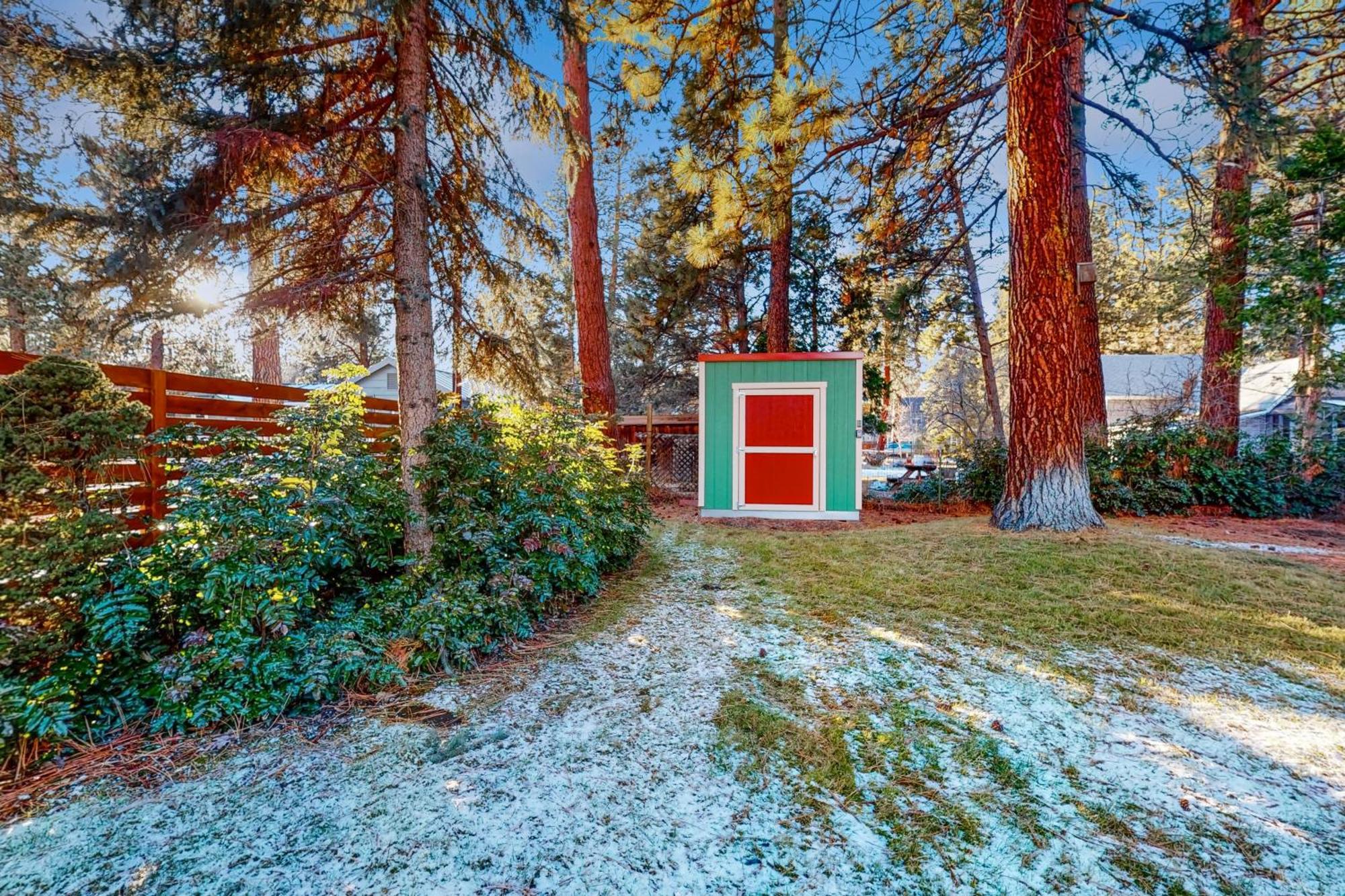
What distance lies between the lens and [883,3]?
512 centimetres

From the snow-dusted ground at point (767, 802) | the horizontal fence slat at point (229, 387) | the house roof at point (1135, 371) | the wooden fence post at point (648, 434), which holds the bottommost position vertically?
the snow-dusted ground at point (767, 802)

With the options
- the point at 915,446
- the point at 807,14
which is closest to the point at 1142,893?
the point at 807,14

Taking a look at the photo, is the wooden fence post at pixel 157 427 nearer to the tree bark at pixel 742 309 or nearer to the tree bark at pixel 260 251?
the tree bark at pixel 260 251

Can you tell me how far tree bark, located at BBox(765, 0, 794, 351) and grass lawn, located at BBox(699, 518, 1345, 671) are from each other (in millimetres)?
3955

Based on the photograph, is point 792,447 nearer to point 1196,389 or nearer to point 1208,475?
point 1208,475

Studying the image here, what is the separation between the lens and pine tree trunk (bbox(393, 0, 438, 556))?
3031 millimetres

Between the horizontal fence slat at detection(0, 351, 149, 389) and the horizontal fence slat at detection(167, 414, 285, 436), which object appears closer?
the horizontal fence slat at detection(0, 351, 149, 389)

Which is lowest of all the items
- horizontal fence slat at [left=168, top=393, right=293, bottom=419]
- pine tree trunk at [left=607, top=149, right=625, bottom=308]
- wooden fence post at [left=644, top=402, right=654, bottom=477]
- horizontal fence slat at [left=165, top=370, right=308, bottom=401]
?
wooden fence post at [left=644, top=402, right=654, bottom=477]

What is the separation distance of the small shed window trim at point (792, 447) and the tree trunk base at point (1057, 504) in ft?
7.42

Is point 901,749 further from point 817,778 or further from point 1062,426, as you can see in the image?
point 1062,426

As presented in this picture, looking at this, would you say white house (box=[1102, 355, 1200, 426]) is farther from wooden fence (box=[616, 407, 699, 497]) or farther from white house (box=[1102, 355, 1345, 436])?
wooden fence (box=[616, 407, 699, 497])

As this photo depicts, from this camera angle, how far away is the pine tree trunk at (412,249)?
119 inches

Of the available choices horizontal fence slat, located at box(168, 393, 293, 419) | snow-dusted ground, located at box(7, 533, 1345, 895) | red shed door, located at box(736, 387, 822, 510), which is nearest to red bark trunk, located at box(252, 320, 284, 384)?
horizontal fence slat, located at box(168, 393, 293, 419)

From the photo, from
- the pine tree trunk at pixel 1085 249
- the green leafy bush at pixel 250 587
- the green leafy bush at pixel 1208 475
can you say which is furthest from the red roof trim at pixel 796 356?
the green leafy bush at pixel 250 587
